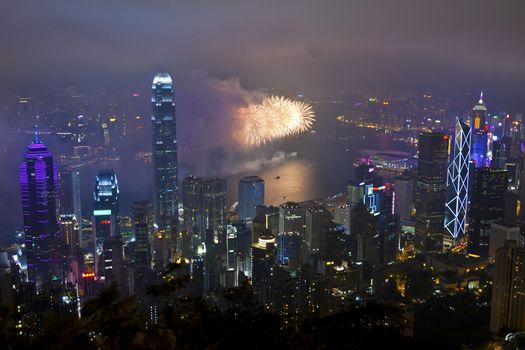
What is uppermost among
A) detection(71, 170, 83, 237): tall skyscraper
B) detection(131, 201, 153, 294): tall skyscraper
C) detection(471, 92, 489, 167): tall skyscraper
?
detection(471, 92, 489, 167): tall skyscraper

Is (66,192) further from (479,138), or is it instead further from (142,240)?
(479,138)

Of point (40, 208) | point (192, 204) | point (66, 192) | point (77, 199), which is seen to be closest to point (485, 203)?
point (192, 204)

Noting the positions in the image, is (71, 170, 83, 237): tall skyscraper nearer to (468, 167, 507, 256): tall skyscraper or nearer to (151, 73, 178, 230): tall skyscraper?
(151, 73, 178, 230): tall skyscraper

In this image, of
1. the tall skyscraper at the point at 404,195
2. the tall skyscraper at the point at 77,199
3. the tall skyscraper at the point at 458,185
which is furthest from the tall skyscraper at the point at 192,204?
the tall skyscraper at the point at 458,185

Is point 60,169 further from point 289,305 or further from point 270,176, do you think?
point 289,305

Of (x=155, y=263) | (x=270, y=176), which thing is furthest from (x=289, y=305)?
→ (x=270, y=176)

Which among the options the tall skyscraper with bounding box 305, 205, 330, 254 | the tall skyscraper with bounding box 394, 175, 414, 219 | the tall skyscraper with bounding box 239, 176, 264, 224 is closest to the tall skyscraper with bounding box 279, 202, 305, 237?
the tall skyscraper with bounding box 305, 205, 330, 254
